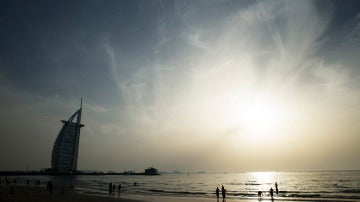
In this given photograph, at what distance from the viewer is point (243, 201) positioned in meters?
42.9

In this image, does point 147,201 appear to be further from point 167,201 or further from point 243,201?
point 243,201

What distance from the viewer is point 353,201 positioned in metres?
40.8

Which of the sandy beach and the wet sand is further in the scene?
the sandy beach

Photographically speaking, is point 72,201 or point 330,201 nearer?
point 72,201

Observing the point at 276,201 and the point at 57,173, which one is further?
the point at 57,173

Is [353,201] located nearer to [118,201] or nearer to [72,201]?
[118,201]

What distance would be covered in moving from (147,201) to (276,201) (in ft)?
62.2

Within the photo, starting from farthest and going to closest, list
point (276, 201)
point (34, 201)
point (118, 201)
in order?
point (276, 201), point (118, 201), point (34, 201)

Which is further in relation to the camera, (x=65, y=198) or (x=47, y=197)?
(x=47, y=197)

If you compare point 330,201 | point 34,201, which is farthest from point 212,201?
point 34,201

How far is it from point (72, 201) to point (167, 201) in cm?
1293

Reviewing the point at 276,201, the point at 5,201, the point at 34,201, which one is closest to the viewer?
the point at 5,201

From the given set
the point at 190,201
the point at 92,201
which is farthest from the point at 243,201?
the point at 92,201

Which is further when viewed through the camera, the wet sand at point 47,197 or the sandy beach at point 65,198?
the sandy beach at point 65,198
